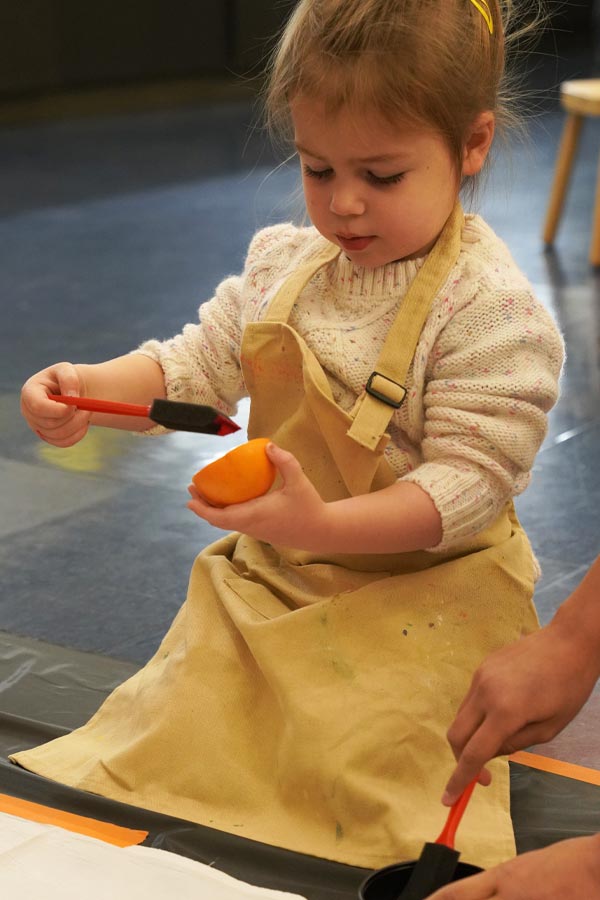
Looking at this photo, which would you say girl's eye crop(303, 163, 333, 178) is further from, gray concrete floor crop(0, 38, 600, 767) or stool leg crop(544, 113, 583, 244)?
stool leg crop(544, 113, 583, 244)

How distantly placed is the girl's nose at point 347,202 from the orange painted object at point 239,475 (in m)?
0.24

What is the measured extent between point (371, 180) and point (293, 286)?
0.53 ft

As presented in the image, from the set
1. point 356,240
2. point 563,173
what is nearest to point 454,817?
point 356,240

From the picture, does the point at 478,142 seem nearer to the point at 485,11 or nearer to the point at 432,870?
the point at 485,11

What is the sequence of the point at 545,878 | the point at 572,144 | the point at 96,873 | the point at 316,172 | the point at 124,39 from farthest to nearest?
the point at 124,39 → the point at 572,144 → the point at 316,172 → the point at 96,873 → the point at 545,878

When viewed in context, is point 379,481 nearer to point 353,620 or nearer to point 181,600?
point 353,620

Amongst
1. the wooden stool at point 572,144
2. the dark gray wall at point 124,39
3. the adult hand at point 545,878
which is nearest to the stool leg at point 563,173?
the wooden stool at point 572,144

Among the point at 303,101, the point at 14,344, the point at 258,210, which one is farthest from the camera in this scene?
the point at 258,210

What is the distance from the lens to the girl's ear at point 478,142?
1.17 meters

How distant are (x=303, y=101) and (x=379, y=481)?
1.14ft

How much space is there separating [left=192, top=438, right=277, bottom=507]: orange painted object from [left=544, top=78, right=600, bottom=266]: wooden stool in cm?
234

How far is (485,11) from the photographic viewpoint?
3.78ft

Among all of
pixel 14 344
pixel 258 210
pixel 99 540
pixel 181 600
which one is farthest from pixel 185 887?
pixel 258 210

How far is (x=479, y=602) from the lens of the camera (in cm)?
119
